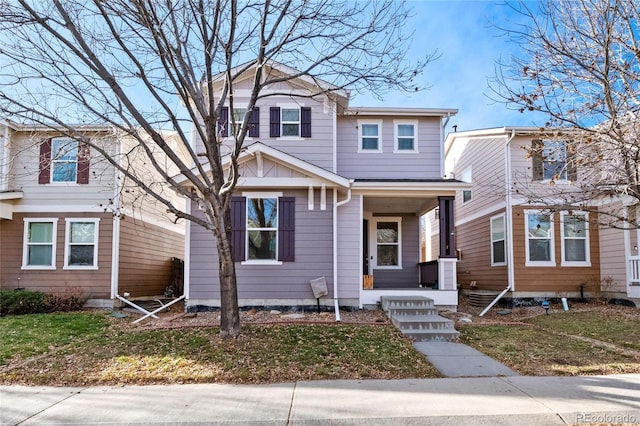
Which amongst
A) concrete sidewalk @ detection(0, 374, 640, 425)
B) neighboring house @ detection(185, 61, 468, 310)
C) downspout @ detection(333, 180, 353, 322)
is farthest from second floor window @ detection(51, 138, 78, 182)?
concrete sidewalk @ detection(0, 374, 640, 425)

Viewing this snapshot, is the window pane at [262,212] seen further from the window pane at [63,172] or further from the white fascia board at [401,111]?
the window pane at [63,172]

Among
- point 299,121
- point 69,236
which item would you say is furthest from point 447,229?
point 69,236

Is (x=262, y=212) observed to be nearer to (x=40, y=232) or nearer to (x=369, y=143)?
(x=369, y=143)

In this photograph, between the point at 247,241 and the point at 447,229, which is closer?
the point at 247,241

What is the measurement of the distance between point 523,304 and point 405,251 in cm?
363

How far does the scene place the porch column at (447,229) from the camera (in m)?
11.2

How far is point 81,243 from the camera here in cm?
1268

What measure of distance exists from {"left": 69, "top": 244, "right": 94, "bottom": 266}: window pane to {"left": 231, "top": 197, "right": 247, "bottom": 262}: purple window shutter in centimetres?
466

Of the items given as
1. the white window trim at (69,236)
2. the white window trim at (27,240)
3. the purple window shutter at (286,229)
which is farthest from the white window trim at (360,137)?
the white window trim at (27,240)

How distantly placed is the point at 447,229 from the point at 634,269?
5.36 metres

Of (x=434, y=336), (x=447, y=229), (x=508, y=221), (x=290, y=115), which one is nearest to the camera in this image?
(x=434, y=336)

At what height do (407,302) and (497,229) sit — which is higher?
(497,229)

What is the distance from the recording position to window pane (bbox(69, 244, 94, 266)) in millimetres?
Result: 12633

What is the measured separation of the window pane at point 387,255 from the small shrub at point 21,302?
9.27 m
